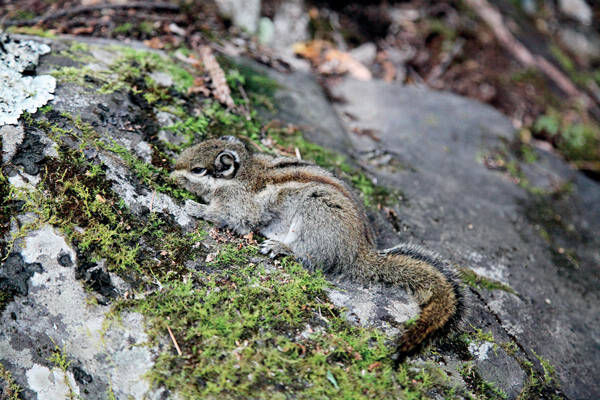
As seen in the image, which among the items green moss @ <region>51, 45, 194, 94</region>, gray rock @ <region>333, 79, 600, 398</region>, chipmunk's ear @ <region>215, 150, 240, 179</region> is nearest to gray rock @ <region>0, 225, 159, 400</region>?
chipmunk's ear @ <region>215, 150, 240, 179</region>

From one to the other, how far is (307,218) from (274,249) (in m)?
0.43

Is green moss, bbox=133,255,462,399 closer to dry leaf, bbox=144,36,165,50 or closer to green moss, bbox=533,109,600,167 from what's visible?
dry leaf, bbox=144,36,165,50

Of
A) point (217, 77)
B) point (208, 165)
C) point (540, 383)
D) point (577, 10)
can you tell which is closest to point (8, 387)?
point (208, 165)

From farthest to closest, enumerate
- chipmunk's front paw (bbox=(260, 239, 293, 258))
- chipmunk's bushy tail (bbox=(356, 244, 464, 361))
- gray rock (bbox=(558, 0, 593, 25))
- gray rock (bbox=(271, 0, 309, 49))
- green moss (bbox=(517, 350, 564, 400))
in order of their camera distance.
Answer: gray rock (bbox=(558, 0, 593, 25)) < gray rock (bbox=(271, 0, 309, 49)) < chipmunk's front paw (bbox=(260, 239, 293, 258)) < green moss (bbox=(517, 350, 564, 400)) < chipmunk's bushy tail (bbox=(356, 244, 464, 361))

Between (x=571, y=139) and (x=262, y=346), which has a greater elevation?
(x=262, y=346)

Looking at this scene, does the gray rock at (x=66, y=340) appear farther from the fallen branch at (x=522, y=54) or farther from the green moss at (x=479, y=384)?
the fallen branch at (x=522, y=54)

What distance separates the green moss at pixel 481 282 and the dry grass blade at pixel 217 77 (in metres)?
3.35

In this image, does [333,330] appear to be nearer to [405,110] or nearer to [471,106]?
[405,110]

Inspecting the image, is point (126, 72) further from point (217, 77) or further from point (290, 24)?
point (290, 24)

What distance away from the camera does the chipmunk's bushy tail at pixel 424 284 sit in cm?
343

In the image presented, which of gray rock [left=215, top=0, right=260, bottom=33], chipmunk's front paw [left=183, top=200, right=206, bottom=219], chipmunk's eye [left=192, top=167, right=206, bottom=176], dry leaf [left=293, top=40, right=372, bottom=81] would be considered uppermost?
gray rock [left=215, top=0, right=260, bottom=33]

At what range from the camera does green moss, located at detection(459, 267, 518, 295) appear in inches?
179

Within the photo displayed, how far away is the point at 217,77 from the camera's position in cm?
560

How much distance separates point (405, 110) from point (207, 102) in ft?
12.3
